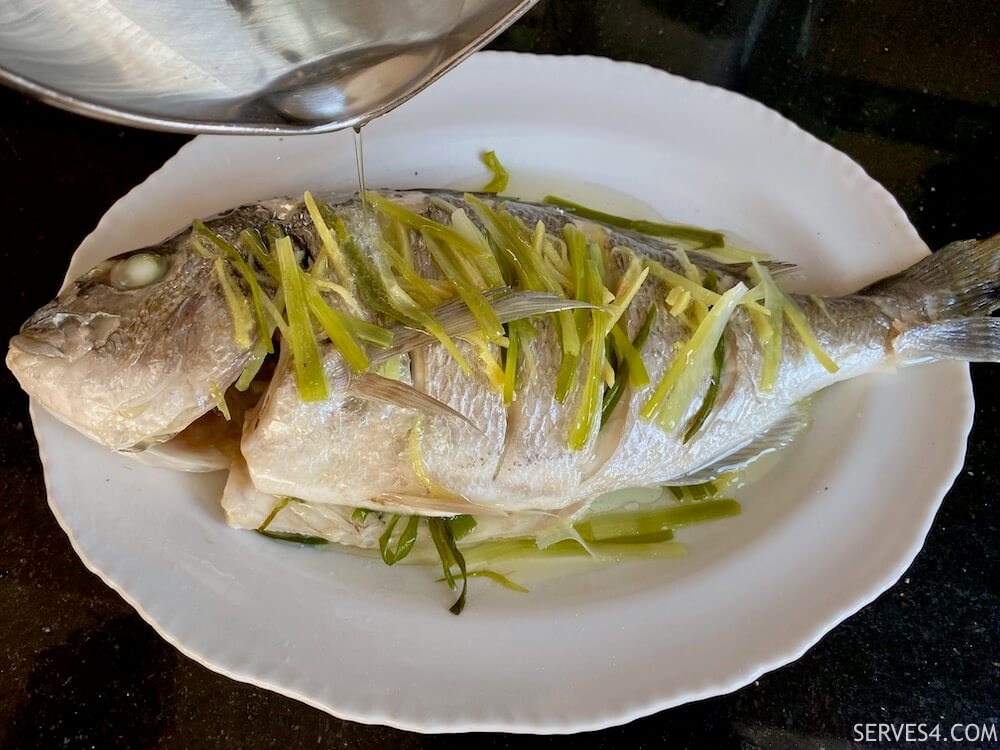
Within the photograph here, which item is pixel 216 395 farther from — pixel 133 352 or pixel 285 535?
pixel 285 535

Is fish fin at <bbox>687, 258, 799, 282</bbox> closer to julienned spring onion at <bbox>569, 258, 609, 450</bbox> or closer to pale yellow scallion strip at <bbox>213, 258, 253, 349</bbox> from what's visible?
julienned spring onion at <bbox>569, 258, 609, 450</bbox>

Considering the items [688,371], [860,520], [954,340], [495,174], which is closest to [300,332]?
[688,371]

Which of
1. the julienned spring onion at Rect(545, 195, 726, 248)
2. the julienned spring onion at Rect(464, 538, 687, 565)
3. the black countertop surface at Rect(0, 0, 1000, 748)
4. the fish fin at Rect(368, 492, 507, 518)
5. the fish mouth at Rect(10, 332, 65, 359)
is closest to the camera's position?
the fish mouth at Rect(10, 332, 65, 359)

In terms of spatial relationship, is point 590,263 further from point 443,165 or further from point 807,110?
point 807,110

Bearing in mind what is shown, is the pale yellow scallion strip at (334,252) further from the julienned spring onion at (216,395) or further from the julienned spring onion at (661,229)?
the julienned spring onion at (661,229)

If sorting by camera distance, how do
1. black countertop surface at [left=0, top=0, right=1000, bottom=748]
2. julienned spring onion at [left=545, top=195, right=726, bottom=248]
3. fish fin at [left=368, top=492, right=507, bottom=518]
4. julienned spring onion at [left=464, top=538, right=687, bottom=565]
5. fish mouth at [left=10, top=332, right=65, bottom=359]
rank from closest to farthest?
fish mouth at [left=10, top=332, right=65, bottom=359]
fish fin at [left=368, top=492, right=507, bottom=518]
black countertop surface at [left=0, top=0, right=1000, bottom=748]
julienned spring onion at [left=464, top=538, right=687, bottom=565]
julienned spring onion at [left=545, top=195, right=726, bottom=248]

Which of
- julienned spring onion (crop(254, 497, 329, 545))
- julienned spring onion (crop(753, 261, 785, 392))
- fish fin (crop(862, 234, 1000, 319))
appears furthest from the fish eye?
fish fin (crop(862, 234, 1000, 319))

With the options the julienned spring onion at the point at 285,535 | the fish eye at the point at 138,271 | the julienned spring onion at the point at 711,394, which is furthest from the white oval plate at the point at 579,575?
the fish eye at the point at 138,271

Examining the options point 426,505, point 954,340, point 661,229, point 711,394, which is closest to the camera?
point 426,505
